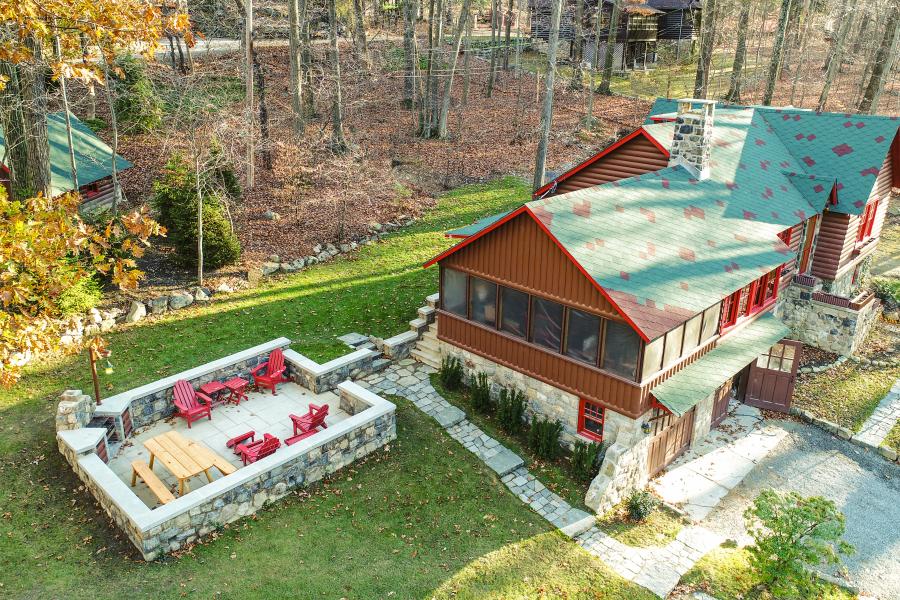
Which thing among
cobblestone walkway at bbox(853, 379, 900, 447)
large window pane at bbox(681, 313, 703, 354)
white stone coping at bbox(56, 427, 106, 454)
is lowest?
cobblestone walkway at bbox(853, 379, 900, 447)

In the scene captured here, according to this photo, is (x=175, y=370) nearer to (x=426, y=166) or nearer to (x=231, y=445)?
(x=231, y=445)

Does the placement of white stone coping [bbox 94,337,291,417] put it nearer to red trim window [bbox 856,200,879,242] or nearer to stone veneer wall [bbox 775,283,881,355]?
stone veneer wall [bbox 775,283,881,355]

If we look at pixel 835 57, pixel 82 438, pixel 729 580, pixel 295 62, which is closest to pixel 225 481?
pixel 82 438

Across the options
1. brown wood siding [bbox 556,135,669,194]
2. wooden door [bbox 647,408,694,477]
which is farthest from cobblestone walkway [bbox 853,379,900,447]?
brown wood siding [bbox 556,135,669,194]

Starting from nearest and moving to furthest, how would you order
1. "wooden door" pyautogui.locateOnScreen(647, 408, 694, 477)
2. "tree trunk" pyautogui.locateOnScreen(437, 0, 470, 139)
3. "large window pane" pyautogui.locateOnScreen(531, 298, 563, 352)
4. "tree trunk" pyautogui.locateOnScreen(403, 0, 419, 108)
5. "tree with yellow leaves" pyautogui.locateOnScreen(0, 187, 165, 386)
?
"tree with yellow leaves" pyautogui.locateOnScreen(0, 187, 165, 386) < "large window pane" pyautogui.locateOnScreen(531, 298, 563, 352) < "wooden door" pyautogui.locateOnScreen(647, 408, 694, 477) < "tree trunk" pyautogui.locateOnScreen(403, 0, 419, 108) < "tree trunk" pyautogui.locateOnScreen(437, 0, 470, 139)

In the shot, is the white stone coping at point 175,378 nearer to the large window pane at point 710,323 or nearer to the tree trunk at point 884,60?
the large window pane at point 710,323

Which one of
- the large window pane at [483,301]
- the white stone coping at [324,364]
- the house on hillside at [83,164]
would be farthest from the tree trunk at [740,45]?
the house on hillside at [83,164]
